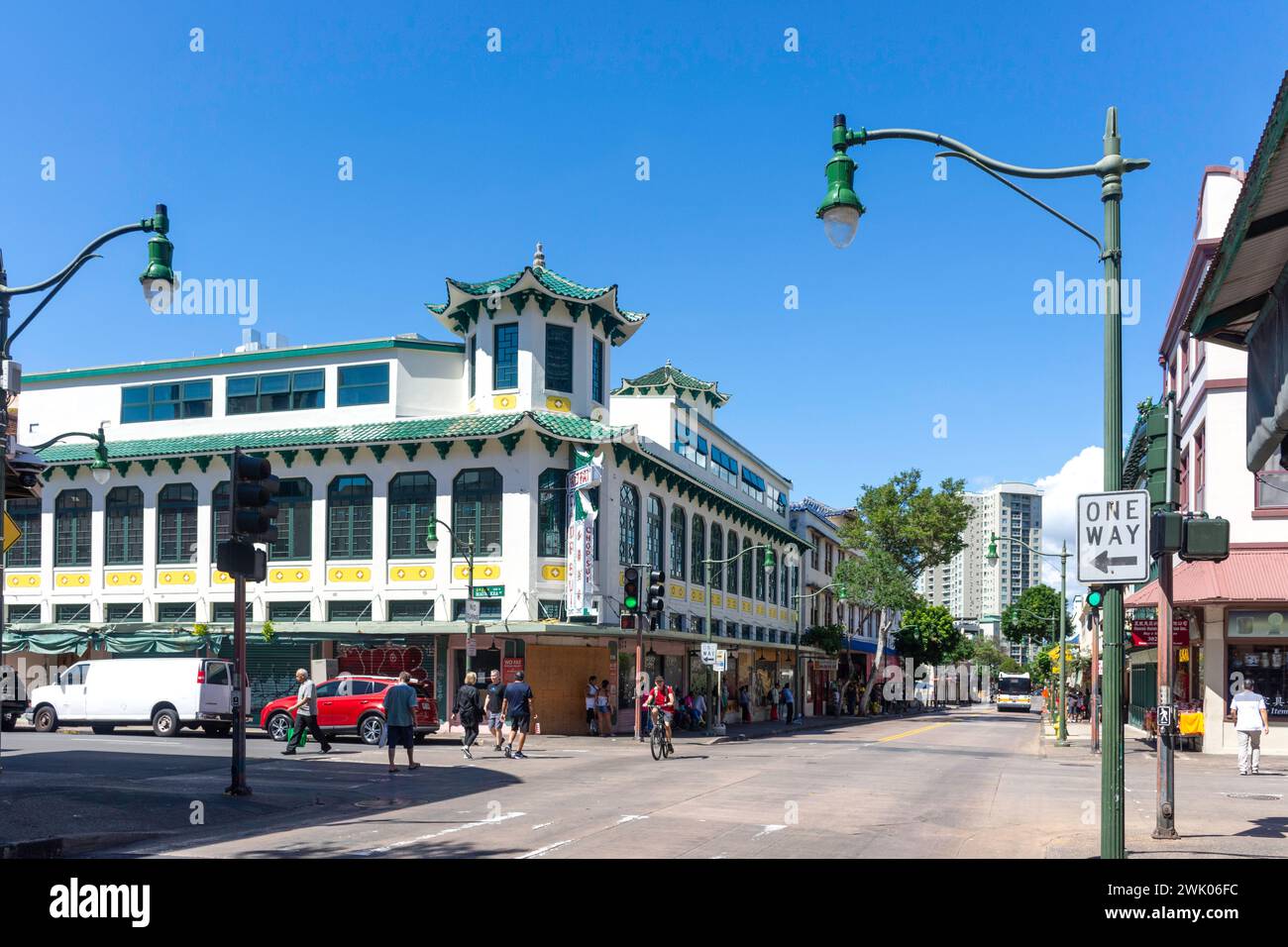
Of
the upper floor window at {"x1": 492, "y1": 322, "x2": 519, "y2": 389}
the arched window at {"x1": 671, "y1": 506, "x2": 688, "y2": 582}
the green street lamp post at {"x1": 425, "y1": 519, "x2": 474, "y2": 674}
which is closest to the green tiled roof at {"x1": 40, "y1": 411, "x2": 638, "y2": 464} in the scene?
the upper floor window at {"x1": 492, "y1": 322, "x2": 519, "y2": 389}

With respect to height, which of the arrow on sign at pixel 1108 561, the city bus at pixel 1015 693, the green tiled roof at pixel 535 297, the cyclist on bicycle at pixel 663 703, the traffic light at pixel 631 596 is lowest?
the city bus at pixel 1015 693

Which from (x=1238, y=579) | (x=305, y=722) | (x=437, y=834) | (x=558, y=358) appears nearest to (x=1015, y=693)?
(x=558, y=358)

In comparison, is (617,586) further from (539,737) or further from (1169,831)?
(1169,831)

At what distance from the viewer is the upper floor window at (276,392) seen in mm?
41781

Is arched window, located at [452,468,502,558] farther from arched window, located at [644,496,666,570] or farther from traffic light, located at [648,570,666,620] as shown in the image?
traffic light, located at [648,570,666,620]

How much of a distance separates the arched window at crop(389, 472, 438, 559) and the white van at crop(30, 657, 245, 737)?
797cm

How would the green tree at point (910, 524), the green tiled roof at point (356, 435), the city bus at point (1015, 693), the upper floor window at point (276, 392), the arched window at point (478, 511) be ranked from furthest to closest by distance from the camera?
the city bus at point (1015, 693)
the green tree at point (910, 524)
the upper floor window at point (276, 392)
the arched window at point (478, 511)
the green tiled roof at point (356, 435)

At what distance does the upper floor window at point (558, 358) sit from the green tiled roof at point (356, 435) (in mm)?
1228

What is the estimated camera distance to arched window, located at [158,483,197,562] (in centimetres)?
4216

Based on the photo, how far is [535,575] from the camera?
1471 inches

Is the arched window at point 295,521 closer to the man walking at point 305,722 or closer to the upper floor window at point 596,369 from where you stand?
the upper floor window at point 596,369

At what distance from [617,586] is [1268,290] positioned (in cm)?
3118

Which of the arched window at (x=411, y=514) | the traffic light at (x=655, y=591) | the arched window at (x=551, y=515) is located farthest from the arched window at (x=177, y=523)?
the traffic light at (x=655, y=591)

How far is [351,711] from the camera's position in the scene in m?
29.6
